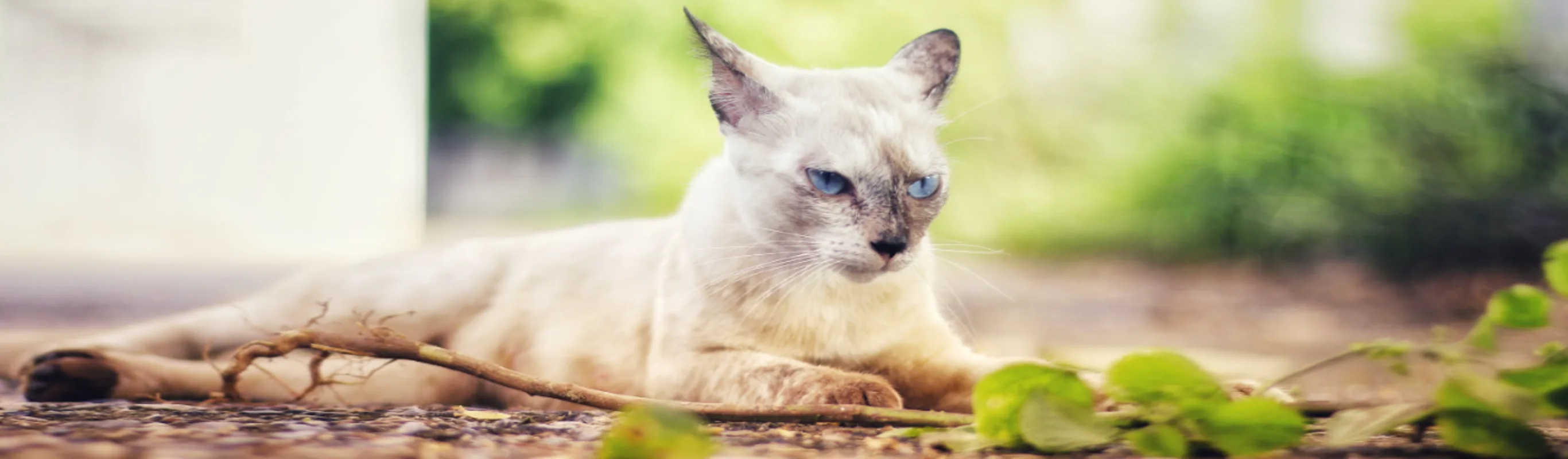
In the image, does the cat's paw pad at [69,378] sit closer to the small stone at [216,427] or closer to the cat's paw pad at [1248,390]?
the small stone at [216,427]

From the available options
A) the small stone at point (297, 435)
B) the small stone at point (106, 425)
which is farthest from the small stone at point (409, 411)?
the small stone at point (106, 425)

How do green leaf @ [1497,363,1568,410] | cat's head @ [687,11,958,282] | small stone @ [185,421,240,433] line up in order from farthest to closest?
cat's head @ [687,11,958,282] < small stone @ [185,421,240,433] < green leaf @ [1497,363,1568,410]

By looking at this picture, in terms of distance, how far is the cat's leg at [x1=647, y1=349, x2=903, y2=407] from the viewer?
1.46 meters

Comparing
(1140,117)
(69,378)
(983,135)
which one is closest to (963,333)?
(69,378)

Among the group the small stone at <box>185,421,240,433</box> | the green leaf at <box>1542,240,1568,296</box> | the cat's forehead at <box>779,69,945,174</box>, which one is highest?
the cat's forehead at <box>779,69,945,174</box>

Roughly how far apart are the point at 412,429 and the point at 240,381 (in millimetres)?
639

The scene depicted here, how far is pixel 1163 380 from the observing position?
44.3 inches

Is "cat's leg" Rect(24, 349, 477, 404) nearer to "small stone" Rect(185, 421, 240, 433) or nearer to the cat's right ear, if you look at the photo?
"small stone" Rect(185, 421, 240, 433)

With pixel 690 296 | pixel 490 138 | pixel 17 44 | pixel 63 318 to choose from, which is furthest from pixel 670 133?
pixel 690 296

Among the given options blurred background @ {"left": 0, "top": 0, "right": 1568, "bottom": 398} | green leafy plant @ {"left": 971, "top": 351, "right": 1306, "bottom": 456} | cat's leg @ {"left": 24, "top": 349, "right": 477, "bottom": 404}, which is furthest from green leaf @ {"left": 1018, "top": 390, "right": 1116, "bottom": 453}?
blurred background @ {"left": 0, "top": 0, "right": 1568, "bottom": 398}

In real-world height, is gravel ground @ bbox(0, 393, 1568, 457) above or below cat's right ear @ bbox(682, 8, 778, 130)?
below

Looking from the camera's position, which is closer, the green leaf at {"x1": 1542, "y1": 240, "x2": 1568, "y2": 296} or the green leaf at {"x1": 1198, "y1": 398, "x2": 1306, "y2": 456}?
the green leaf at {"x1": 1198, "y1": 398, "x2": 1306, "y2": 456}

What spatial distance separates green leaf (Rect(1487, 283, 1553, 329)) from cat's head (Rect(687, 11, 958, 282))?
74cm

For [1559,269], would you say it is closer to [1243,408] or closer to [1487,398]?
[1487,398]
